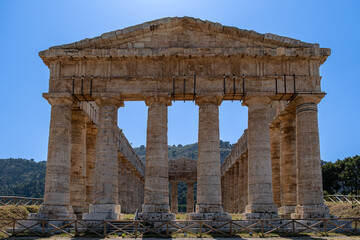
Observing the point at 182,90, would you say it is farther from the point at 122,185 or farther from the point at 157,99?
the point at 122,185

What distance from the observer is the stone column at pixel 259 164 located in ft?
85.9

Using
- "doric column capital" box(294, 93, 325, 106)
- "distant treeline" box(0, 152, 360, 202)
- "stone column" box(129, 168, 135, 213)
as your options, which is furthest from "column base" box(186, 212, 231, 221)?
"distant treeline" box(0, 152, 360, 202)

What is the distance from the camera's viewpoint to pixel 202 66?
28422mm

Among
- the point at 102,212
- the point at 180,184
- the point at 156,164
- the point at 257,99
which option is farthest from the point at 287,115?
the point at 180,184

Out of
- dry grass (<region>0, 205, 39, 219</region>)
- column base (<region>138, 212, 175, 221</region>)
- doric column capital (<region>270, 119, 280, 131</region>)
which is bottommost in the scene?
dry grass (<region>0, 205, 39, 219</region>)

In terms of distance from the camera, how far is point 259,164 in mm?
A: 26844

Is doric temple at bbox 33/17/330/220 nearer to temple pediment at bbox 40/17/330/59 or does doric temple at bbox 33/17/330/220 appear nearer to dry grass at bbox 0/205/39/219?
temple pediment at bbox 40/17/330/59

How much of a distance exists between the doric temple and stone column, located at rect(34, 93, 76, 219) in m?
0.07

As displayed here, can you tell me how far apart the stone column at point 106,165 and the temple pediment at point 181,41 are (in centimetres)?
364

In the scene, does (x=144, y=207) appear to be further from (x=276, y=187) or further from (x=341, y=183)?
(x=341, y=183)

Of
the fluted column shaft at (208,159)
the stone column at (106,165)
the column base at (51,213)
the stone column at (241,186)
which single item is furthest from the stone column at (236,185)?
the column base at (51,213)

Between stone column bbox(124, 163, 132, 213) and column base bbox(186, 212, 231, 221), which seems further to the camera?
stone column bbox(124, 163, 132, 213)

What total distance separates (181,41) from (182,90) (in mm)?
3522

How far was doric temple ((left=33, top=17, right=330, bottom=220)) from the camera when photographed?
2692 centimetres
